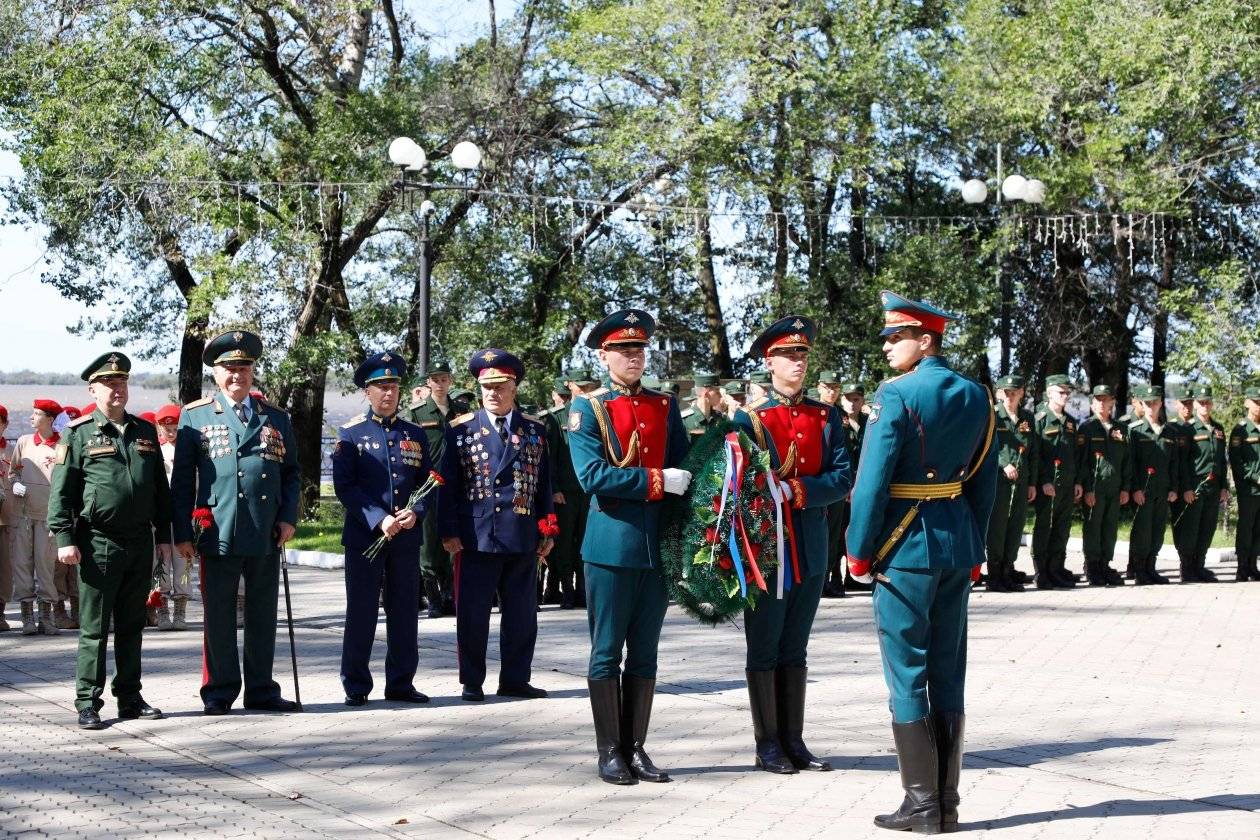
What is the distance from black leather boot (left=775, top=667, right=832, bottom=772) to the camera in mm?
7188

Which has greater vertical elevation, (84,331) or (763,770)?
(84,331)

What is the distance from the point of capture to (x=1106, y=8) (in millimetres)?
24469

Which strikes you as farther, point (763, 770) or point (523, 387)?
point (523, 387)

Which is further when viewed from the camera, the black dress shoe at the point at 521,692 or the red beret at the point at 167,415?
the red beret at the point at 167,415

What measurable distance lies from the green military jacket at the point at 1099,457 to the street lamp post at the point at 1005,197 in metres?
7.44

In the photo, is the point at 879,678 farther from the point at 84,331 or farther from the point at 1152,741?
the point at 84,331

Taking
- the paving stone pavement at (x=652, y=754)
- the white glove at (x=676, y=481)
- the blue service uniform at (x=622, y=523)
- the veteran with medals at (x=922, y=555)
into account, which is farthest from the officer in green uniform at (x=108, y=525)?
the veteran with medals at (x=922, y=555)

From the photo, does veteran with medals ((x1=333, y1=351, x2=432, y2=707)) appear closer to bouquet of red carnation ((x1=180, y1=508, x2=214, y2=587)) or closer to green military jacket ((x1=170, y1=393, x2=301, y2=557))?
green military jacket ((x1=170, y1=393, x2=301, y2=557))

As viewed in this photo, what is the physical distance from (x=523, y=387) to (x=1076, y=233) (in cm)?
1051

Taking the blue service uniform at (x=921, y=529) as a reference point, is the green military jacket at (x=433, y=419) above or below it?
above

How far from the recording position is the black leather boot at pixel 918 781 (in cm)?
611

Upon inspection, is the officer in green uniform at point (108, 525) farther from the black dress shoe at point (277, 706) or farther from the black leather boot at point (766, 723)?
the black leather boot at point (766, 723)

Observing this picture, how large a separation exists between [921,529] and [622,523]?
4.88ft

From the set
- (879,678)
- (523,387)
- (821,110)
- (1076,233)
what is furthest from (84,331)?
(879,678)
